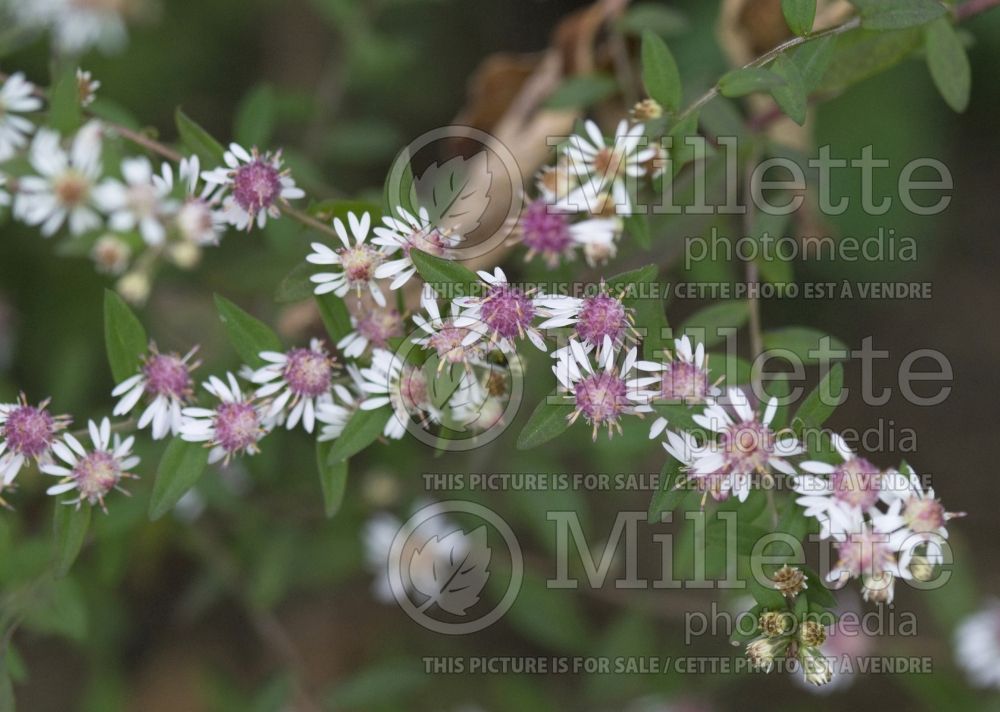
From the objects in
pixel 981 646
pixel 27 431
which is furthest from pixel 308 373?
pixel 981 646

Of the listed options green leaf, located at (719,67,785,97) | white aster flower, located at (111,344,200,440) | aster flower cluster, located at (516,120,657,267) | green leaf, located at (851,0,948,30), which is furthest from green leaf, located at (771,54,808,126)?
white aster flower, located at (111,344,200,440)

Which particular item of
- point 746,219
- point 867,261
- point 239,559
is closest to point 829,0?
point 746,219

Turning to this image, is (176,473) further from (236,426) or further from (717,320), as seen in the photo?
(717,320)

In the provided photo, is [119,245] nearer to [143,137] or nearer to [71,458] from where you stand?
[143,137]

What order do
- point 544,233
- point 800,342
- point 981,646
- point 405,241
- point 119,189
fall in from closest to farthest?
1. point 405,241
2. point 544,233
3. point 800,342
4. point 119,189
5. point 981,646

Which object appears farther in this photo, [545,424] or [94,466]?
[94,466]

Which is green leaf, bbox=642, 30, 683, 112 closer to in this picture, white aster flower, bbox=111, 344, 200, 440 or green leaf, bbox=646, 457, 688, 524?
green leaf, bbox=646, 457, 688, 524
